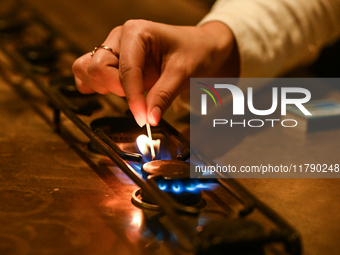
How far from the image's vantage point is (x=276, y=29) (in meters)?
0.97

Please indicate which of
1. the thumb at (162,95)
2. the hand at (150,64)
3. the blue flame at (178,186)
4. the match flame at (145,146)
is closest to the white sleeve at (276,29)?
the hand at (150,64)

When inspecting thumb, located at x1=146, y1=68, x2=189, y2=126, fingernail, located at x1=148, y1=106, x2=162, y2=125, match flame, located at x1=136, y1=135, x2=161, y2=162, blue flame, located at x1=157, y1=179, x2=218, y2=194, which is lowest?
match flame, located at x1=136, y1=135, x2=161, y2=162

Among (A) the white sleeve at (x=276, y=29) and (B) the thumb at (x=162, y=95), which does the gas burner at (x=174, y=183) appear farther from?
(A) the white sleeve at (x=276, y=29)

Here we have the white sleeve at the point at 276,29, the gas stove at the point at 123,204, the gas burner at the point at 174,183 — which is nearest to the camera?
the gas stove at the point at 123,204

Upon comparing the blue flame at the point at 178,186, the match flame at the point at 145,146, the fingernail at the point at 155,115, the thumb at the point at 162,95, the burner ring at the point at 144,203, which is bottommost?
the burner ring at the point at 144,203

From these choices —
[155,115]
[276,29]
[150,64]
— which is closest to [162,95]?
[155,115]

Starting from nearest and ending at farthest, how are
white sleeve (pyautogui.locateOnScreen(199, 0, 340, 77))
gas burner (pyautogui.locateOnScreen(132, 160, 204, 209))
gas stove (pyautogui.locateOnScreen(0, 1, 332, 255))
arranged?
1. gas stove (pyautogui.locateOnScreen(0, 1, 332, 255))
2. gas burner (pyautogui.locateOnScreen(132, 160, 204, 209))
3. white sleeve (pyautogui.locateOnScreen(199, 0, 340, 77))

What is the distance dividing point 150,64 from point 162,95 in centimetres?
16

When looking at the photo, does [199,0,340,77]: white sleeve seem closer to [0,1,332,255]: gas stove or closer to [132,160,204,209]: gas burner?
[0,1,332,255]: gas stove

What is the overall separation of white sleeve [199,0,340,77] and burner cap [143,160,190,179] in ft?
1.54

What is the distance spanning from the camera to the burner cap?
19.2 inches

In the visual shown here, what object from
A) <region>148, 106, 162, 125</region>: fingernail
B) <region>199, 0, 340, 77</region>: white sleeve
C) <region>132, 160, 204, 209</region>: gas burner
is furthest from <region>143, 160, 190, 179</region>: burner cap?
<region>199, 0, 340, 77</region>: white sleeve

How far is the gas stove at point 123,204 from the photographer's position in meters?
0.37

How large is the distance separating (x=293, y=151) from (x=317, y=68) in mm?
844
